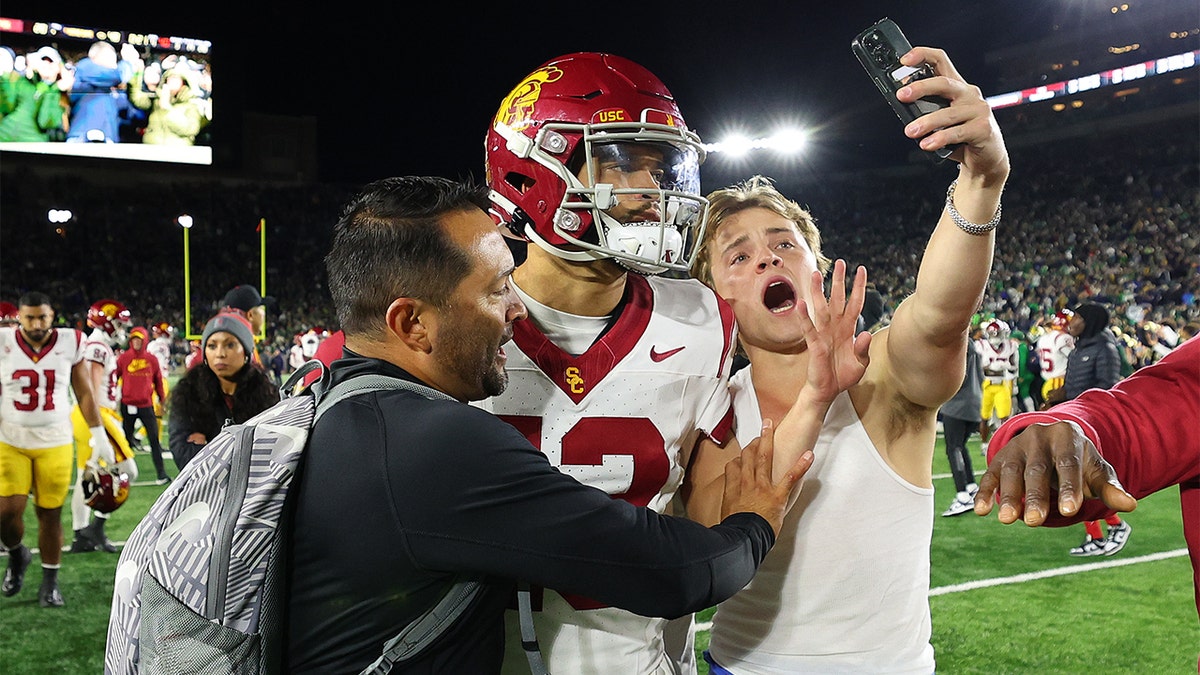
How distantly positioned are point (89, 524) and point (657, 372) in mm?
6550

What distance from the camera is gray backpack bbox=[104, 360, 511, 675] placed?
138cm

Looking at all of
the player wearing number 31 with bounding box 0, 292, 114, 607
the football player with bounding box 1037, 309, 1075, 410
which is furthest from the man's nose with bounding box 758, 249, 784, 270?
the football player with bounding box 1037, 309, 1075, 410

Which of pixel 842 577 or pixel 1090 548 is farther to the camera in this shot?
pixel 1090 548

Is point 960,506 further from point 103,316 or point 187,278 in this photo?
point 187,278

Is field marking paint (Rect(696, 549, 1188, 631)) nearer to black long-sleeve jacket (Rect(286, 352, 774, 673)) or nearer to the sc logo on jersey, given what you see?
Result: the sc logo on jersey

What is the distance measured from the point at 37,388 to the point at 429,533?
228 inches

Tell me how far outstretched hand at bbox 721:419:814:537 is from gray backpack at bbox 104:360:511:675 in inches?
23.9

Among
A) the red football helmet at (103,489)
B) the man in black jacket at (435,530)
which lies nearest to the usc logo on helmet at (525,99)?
the man in black jacket at (435,530)

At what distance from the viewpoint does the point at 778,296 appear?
7.49ft

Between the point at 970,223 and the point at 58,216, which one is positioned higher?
the point at 58,216

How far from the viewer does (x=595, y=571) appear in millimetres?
1484

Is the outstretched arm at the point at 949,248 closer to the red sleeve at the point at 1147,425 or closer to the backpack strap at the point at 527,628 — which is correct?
the red sleeve at the point at 1147,425

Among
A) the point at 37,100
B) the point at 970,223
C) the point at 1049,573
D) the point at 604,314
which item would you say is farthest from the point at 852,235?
the point at 970,223

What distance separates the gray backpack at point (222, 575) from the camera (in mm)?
1385
